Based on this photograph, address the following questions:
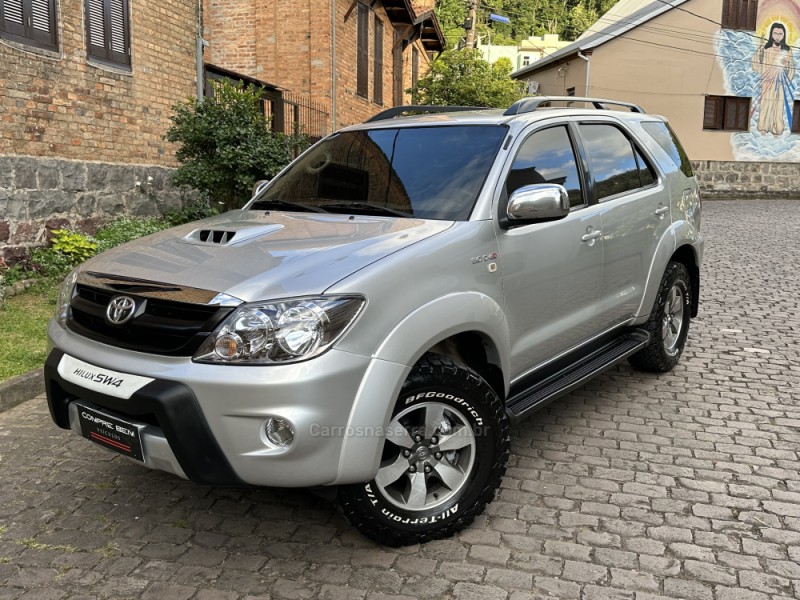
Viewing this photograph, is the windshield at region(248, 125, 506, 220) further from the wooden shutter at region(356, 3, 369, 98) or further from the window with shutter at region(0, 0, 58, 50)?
the wooden shutter at region(356, 3, 369, 98)

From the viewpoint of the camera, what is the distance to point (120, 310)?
3.04m

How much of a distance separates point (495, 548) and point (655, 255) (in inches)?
107

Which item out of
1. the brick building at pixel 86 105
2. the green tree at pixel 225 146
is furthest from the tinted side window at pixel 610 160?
the brick building at pixel 86 105

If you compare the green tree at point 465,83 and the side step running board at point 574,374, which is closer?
the side step running board at point 574,374

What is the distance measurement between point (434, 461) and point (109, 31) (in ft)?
27.6

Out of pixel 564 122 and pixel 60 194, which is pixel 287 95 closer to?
pixel 60 194

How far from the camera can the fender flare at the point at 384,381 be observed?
2.80m

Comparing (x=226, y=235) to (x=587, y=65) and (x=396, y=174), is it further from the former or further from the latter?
(x=587, y=65)

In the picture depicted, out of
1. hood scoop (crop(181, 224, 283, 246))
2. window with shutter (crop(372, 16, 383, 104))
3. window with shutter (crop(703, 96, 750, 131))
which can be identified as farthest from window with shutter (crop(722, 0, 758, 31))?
hood scoop (crop(181, 224, 283, 246))

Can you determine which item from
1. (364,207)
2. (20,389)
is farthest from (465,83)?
(364,207)

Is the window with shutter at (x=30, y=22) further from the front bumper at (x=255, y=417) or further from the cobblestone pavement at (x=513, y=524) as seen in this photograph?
the front bumper at (x=255, y=417)

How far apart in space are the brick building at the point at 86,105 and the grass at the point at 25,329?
0.75 meters

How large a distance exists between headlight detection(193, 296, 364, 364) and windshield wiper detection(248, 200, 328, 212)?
1300mm

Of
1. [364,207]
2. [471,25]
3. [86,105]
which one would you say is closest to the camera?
[364,207]
